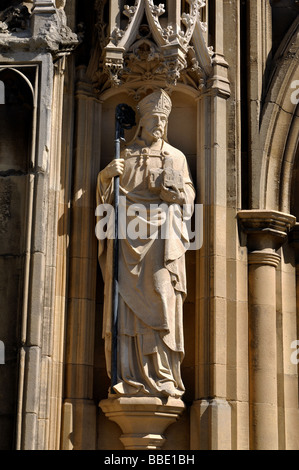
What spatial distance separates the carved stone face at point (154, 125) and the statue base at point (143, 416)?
2.82 m

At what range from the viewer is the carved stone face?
11.7 m

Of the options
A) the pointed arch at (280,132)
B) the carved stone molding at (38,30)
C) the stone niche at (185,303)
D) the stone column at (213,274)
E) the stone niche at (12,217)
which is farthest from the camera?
the pointed arch at (280,132)

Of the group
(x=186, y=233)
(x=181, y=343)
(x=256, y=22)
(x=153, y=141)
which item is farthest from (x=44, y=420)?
(x=256, y=22)

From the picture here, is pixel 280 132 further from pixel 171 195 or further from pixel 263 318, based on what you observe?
pixel 263 318

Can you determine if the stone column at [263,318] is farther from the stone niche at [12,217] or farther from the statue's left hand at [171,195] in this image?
A: the stone niche at [12,217]

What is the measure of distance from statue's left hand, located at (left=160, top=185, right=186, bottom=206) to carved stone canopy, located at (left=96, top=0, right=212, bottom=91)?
1.26 m

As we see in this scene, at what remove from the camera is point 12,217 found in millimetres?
10875

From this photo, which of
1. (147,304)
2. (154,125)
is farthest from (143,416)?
(154,125)

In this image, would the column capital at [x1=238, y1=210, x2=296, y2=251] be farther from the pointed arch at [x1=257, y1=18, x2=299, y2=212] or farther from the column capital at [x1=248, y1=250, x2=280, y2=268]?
the pointed arch at [x1=257, y1=18, x2=299, y2=212]

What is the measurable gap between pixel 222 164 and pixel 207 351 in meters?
2.06

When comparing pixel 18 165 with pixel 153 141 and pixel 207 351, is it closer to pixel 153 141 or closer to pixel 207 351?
pixel 153 141

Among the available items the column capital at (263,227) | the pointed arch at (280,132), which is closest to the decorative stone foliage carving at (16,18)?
the pointed arch at (280,132)

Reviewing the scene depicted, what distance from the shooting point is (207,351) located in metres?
11.4

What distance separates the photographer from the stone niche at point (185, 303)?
11.3 m
